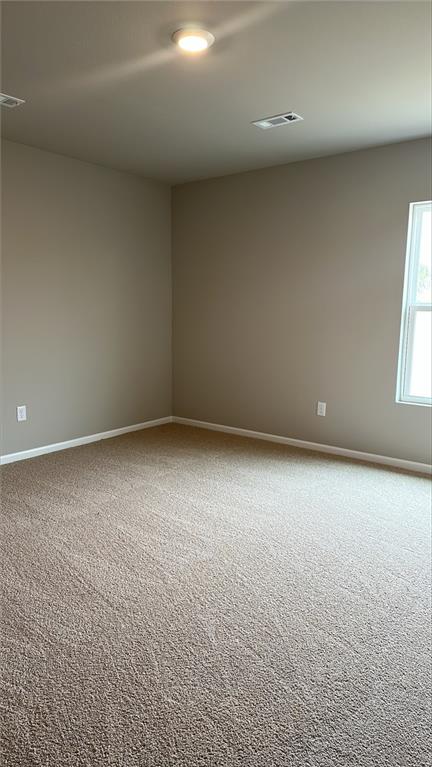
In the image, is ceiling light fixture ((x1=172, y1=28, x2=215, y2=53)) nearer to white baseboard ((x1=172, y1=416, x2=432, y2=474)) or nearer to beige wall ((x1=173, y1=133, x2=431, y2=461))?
beige wall ((x1=173, y1=133, x2=431, y2=461))

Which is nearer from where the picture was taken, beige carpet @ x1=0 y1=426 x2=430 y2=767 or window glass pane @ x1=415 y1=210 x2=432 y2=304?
beige carpet @ x1=0 y1=426 x2=430 y2=767

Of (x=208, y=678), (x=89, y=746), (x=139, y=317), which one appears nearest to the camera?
(x=89, y=746)

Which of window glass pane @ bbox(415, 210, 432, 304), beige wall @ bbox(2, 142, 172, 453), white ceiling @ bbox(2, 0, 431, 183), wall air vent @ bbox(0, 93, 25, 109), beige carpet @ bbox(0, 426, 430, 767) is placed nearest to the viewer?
beige carpet @ bbox(0, 426, 430, 767)

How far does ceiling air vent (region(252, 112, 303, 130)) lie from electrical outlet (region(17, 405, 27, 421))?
2.74 m

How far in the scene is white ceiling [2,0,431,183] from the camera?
2219mm

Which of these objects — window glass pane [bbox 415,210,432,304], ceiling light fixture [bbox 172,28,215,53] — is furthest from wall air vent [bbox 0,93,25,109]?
window glass pane [bbox 415,210,432,304]

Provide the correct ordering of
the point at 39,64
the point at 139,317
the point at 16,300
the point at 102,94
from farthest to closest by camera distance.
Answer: the point at 139,317 < the point at 16,300 < the point at 102,94 < the point at 39,64

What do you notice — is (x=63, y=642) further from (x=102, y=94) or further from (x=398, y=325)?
(x=398, y=325)

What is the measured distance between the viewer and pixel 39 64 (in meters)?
2.67

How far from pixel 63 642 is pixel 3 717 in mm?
386

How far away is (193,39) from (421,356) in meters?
2.82

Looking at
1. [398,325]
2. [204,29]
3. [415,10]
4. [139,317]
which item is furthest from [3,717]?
[139,317]

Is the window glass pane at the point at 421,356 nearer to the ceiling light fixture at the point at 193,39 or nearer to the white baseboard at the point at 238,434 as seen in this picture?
the white baseboard at the point at 238,434

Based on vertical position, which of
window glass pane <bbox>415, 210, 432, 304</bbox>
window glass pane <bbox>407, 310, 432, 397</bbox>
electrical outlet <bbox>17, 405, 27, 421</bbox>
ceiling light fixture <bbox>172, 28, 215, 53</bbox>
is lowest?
electrical outlet <bbox>17, 405, 27, 421</bbox>
